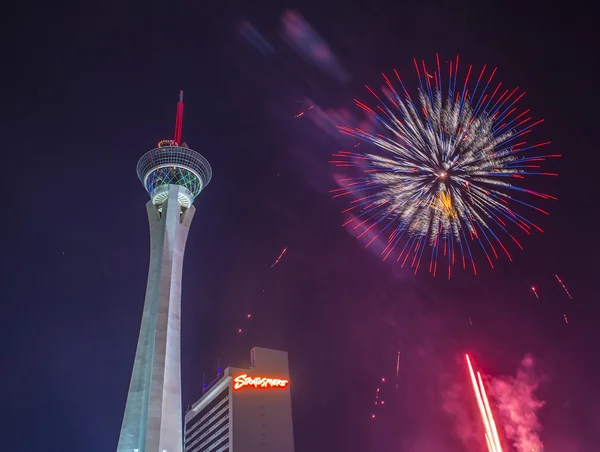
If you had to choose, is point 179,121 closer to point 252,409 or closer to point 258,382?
point 258,382

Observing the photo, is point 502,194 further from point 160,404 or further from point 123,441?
point 123,441

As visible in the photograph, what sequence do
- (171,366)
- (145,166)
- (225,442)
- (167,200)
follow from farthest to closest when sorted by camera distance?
(225,442), (145,166), (167,200), (171,366)

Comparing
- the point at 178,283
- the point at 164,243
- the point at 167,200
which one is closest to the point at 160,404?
the point at 178,283

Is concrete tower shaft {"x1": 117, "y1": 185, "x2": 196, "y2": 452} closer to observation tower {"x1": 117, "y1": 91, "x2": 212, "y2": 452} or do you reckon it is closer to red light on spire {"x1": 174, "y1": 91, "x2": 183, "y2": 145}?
observation tower {"x1": 117, "y1": 91, "x2": 212, "y2": 452}

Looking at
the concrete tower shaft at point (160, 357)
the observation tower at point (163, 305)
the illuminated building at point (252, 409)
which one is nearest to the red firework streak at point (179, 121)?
the observation tower at point (163, 305)

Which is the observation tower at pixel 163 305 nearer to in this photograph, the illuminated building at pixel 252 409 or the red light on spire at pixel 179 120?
the red light on spire at pixel 179 120
